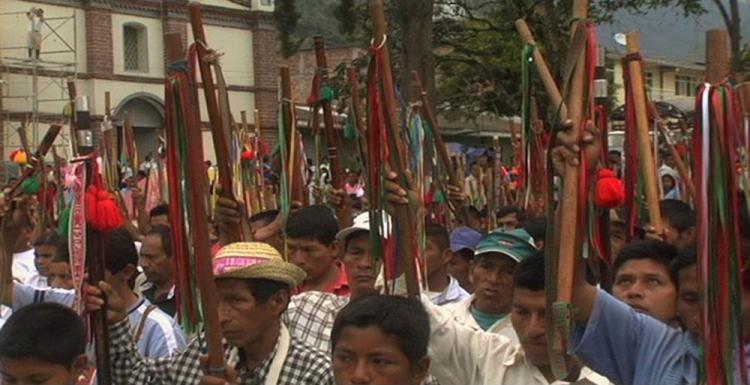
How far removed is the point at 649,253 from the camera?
14.5 ft

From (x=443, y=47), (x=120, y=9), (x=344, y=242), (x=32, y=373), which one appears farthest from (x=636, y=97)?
(x=120, y=9)

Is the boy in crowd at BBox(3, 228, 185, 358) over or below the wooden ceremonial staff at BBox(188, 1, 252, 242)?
below

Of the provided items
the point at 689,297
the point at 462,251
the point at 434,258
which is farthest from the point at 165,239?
the point at 689,297

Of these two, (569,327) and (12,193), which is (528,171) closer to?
(12,193)

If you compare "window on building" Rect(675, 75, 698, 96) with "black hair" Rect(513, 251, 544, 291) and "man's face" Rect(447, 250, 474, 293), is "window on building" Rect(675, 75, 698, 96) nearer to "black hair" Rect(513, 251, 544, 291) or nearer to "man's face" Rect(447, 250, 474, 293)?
"man's face" Rect(447, 250, 474, 293)

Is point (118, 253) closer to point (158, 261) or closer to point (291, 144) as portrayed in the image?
point (158, 261)

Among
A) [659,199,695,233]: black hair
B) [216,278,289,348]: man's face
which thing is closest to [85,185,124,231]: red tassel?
[216,278,289,348]: man's face

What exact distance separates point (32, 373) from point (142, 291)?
289 cm

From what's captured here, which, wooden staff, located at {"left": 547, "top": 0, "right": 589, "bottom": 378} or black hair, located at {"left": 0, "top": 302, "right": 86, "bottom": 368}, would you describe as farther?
black hair, located at {"left": 0, "top": 302, "right": 86, "bottom": 368}

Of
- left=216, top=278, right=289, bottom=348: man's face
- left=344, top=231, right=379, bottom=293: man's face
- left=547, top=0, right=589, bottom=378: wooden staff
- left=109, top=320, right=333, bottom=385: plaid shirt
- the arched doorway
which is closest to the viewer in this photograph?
left=547, top=0, right=589, bottom=378: wooden staff

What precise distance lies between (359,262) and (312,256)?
221 mm

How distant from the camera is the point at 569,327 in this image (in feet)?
11.3

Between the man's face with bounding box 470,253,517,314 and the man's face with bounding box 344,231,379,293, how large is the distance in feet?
1.81

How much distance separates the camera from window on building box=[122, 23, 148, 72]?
102 feet
